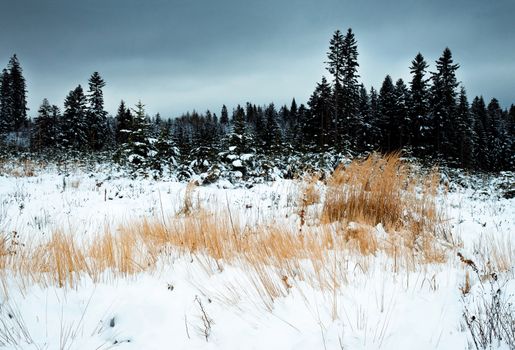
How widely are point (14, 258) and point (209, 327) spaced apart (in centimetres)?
199

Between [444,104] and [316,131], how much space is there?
1404cm

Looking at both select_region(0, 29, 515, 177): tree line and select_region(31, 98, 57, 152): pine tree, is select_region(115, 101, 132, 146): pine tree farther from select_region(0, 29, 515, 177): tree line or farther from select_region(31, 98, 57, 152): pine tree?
select_region(31, 98, 57, 152): pine tree

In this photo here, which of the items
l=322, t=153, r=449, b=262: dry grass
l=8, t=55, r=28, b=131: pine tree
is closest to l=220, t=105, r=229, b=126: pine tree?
l=8, t=55, r=28, b=131: pine tree

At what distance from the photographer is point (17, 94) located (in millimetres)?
49094

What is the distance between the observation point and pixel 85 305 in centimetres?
181

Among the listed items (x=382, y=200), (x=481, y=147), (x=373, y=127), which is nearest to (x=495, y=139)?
(x=481, y=147)

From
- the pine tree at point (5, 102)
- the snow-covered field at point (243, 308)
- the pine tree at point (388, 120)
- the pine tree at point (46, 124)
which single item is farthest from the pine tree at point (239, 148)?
the pine tree at point (5, 102)

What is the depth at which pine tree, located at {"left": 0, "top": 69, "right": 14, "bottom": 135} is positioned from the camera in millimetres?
43594

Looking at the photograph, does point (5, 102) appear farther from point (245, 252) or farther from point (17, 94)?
point (245, 252)

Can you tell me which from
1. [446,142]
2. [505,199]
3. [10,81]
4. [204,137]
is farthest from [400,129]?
[10,81]

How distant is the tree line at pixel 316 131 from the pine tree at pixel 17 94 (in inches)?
14.6

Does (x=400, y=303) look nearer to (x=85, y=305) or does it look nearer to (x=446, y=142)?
(x=85, y=305)

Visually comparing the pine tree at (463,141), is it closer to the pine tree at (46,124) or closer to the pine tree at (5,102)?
the pine tree at (46,124)

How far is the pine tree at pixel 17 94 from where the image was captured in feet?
156
